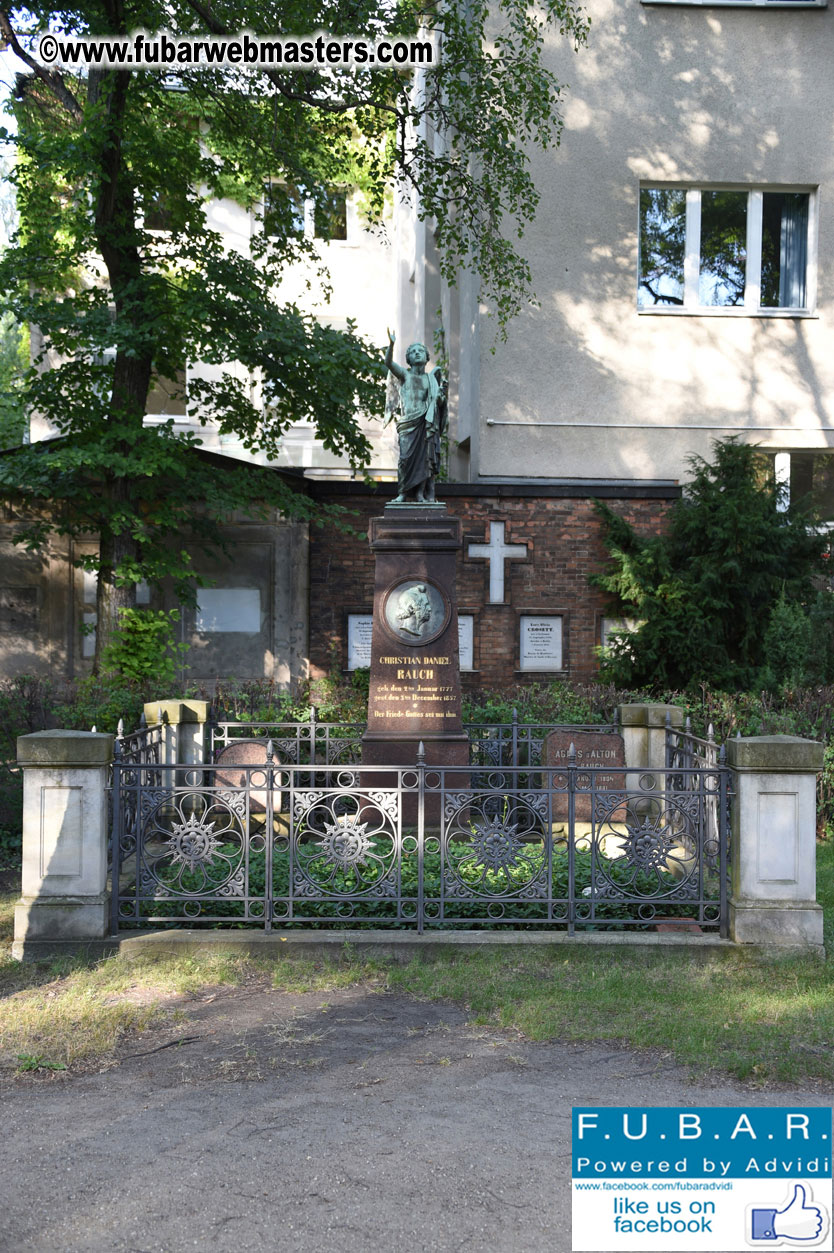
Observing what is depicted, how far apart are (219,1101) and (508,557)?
10.2 meters

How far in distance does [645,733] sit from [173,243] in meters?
7.82

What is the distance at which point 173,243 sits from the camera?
12.9 m

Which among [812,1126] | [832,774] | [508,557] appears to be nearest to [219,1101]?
[812,1126]

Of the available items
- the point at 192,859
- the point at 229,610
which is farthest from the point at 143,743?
the point at 229,610

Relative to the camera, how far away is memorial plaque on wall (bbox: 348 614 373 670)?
14.2 m

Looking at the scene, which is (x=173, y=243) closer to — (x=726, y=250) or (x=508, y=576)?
(x=508, y=576)

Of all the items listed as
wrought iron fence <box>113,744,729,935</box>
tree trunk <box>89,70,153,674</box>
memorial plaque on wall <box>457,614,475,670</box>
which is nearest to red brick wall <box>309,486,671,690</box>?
memorial plaque on wall <box>457,614,475,670</box>

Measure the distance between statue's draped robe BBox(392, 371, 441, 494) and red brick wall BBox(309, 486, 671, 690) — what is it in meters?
4.46

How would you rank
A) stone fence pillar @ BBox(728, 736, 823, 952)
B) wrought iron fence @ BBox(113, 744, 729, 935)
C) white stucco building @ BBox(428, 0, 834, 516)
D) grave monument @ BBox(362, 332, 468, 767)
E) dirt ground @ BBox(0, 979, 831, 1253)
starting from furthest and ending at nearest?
white stucco building @ BBox(428, 0, 834, 516) → grave monument @ BBox(362, 332, 468, 767) → wrought iron fence @ BBox(113, 744, 729, 935) → stone fence pillar @ BBox(728, 736, 823, 952) → dirt ground @ BBox(0, 979, 831, 1253)

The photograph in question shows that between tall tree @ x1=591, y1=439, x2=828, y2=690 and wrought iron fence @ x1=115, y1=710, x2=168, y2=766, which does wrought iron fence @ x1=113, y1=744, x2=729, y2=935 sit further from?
tall tree @ x1=591, y1=439, x2=828, y2=690

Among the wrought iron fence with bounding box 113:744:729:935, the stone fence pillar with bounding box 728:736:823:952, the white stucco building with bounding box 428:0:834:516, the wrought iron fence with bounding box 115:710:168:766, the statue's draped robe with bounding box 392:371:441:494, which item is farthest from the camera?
the white stucco building with bounding box 428:0:834:516

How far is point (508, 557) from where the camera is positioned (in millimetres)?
14258

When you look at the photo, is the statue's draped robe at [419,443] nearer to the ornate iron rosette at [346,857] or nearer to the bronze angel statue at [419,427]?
the bronze angel statue at [419,427]

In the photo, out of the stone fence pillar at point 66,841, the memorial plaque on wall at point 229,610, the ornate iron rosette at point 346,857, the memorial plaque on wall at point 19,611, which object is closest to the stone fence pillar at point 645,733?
the ornate iron rosette at point 346,857
